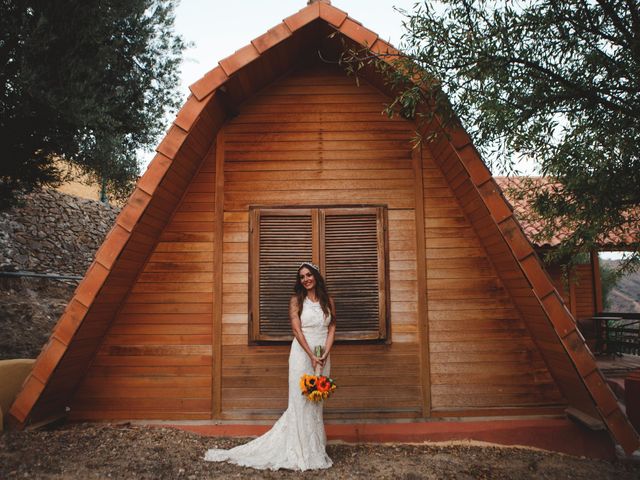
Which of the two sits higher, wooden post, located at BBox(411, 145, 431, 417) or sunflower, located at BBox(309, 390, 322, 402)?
wooden post, located at BBox(411, 145, 431, 417)

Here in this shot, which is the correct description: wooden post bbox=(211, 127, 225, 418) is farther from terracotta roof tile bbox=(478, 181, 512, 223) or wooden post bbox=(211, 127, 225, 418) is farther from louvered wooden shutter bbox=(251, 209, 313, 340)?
terracotta roof tile bbox=(478, 181, 512, 223)

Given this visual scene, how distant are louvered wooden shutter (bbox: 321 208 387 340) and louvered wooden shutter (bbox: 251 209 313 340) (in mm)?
270

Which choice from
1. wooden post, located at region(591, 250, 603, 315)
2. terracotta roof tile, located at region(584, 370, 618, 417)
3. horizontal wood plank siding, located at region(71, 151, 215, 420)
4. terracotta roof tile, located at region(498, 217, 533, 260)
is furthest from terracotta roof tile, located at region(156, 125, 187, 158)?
wooden post, located at region(591, 250, 603, 315)

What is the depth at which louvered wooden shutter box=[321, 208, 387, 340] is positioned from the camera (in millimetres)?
4957

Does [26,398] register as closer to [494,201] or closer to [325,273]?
[325,273]

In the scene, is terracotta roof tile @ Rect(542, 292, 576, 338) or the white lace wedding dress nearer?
terracotta roof tile @ Rect(542, 292, 576, 338)

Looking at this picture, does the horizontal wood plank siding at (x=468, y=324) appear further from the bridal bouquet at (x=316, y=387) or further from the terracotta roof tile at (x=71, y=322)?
the terracotta roof tile at (x=71, y=322)

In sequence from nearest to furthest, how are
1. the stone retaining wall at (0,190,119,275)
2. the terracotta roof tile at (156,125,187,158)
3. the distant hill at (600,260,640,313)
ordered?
the terracotta roof tile at (156,125,187,158) < the stone retaining wall at (0,190,119,275) < the distant hill at (600,260,640,313)

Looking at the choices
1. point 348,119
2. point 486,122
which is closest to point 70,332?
point 348,119

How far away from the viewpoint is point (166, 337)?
4926mm

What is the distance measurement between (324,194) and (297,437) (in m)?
2.53

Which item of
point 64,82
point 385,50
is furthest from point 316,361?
point 64,82

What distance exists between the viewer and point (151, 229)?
186 inches

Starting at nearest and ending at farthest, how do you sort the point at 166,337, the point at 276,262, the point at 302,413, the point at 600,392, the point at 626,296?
the point at 600,392, the point at 302,413, the point at 166,337, the point at 276,262, the point at 626,296
